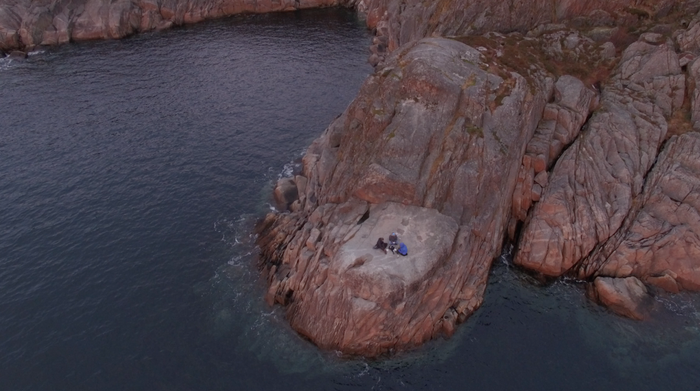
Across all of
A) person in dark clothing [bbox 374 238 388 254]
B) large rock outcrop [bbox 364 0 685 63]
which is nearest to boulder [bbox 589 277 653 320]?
person in dark clothing [bbox 374 238 388 254]

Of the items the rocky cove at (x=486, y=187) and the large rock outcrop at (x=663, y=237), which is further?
the large rock outcrop at (x=663, y=237)

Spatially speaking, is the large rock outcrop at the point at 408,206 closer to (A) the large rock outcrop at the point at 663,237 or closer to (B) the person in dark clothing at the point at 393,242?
(B) the person in dark clothing at the point at 393,242

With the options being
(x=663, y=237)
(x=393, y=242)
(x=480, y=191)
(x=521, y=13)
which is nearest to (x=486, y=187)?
(x=480, y=191)

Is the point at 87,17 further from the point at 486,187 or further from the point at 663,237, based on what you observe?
the point at 663,237

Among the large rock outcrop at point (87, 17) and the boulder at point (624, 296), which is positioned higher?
the large rock outcrop at point (87, 17)

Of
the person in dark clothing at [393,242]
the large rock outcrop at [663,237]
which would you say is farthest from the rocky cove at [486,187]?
the person in dark clothing at [393,242]

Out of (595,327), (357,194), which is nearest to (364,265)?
(357,194)

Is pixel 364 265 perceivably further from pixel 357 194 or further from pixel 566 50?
pixel 566 50
